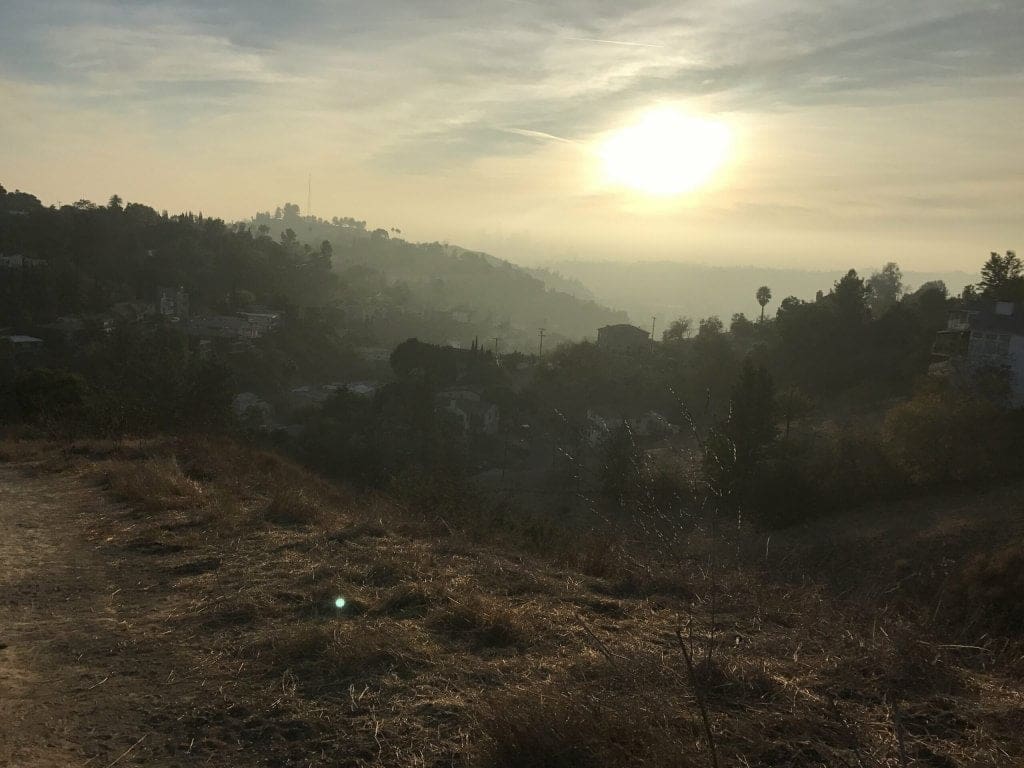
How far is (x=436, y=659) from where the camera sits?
3.34m

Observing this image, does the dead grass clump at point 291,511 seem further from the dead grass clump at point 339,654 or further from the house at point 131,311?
the house at point 131,311

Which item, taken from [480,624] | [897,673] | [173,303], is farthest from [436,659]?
[173,303]

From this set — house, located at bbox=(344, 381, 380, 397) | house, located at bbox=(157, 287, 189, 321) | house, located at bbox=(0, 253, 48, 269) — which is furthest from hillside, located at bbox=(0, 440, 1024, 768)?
house, located at bbox=(157, 287, 189, 321)

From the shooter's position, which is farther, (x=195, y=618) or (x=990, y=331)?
(x=990, y=331)

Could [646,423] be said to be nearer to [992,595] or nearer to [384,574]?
[992,595]

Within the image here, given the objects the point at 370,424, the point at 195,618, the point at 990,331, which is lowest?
the point at 370,424

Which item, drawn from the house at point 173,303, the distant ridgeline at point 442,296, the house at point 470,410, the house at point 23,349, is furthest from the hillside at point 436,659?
the distant ridgeline at point 442,296

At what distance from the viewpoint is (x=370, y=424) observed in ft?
78.8

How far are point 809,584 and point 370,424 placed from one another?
19192 millimetres

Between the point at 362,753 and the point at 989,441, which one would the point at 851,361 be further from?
the point at 362,753

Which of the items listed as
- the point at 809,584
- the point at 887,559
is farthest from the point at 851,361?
the point at 809,584

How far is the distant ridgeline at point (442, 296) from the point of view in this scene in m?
66.8

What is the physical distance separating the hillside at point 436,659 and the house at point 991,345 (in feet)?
61.2

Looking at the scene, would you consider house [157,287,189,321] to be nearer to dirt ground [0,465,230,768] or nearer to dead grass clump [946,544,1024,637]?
dirt ground [0,465,230,768]
